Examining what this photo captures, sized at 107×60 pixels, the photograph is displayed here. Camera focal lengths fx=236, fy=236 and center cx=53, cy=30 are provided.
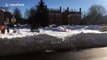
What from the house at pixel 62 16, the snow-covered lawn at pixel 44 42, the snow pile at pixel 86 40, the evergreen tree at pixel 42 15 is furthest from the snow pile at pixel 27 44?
the house at pixel 62 16

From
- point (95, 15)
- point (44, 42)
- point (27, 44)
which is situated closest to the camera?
point (27, 44)

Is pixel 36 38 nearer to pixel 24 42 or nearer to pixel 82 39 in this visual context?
pixel 24 42

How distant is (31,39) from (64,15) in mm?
112272

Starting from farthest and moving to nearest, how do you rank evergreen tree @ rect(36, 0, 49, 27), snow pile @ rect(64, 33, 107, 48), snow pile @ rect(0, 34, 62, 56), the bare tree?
the bare tree
evergreen tree @ rect(36, 0, 49, 27)
snow pile @ rect(64, 33, 107, 48)
snow pile @ rect(0, 34, 62, 56)

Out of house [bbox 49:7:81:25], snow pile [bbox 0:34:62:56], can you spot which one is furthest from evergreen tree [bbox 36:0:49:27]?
snow pile [bbox 0:34:62:56]

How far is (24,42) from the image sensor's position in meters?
17.9

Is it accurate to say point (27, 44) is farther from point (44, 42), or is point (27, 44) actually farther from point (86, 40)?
point (86, 40)

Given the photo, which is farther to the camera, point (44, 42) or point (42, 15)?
point (42, 15)

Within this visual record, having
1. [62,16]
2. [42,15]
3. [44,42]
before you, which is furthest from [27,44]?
[62,16]

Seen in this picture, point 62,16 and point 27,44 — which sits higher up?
point 62,16

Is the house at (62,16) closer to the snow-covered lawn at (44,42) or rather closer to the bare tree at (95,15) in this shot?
the bare tree at (95,15)

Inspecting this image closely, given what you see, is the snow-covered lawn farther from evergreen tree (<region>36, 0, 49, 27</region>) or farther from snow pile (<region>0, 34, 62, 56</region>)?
evergreen tree (<region>36, 0, 49, 27</region>)

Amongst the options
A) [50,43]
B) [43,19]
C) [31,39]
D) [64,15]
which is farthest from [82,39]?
[64,15]

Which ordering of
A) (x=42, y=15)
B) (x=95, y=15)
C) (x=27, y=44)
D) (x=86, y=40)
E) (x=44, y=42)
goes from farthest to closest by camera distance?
1. (x=95, y=15)
2. (x=42, y=15)
3. (x=86, y=40)
4. (x=44, y=42)
5. (x=27, y=44)
